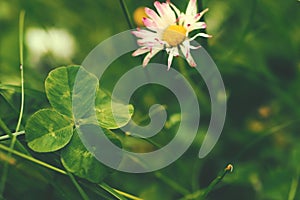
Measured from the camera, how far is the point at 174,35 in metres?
0.73

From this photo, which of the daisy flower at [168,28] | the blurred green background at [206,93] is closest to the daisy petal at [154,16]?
the daisy flower at [168,28]

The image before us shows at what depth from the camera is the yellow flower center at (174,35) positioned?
73 centimetres

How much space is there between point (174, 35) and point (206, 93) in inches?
16.3

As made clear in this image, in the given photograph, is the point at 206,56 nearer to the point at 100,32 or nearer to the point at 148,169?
the point at 148,169

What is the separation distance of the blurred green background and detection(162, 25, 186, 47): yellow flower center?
0.41 ft

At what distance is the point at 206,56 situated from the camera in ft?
3.15

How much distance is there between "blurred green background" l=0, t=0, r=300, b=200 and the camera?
0.88 meters

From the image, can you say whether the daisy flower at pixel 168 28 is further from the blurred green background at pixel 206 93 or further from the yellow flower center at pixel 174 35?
the blurred green background at pixel 206 93

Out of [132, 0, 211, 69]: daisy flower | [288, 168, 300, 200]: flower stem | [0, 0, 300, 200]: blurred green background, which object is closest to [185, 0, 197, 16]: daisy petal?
[132, 0, 211, 69]: daisy flower

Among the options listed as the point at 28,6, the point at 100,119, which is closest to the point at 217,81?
the point at 100,119

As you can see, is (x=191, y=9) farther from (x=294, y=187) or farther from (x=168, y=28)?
(x=294, y=187)

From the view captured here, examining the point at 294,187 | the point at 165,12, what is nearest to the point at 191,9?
the point at 165,12

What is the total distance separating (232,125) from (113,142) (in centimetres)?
48

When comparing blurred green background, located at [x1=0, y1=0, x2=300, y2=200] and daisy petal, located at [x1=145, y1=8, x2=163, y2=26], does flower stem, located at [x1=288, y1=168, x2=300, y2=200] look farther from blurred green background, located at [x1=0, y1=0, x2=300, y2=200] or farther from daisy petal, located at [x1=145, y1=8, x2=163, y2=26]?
daisy petal, located at [x1=145, y1=8, x2=163, y2=26]
